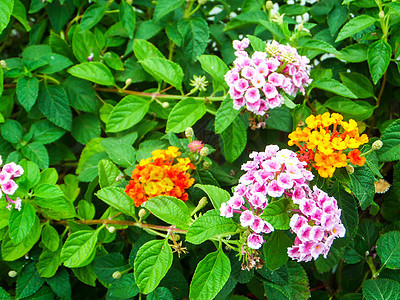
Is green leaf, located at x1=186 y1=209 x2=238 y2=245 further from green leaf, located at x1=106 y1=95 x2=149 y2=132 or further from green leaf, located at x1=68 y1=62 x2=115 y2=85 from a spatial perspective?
green leaf, located at x1=68 y1=62 x2=115 y2=85

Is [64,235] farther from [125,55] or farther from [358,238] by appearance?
[358,238]

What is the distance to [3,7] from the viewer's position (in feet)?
4.21

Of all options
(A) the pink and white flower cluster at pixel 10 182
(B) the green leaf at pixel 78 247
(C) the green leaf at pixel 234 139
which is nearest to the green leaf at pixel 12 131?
(A) the pink and white flower cluster at pixel 10 182

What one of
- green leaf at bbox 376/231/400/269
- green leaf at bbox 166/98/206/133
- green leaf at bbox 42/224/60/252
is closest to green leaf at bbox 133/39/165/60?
green leaf at bbox 166/98/206/133

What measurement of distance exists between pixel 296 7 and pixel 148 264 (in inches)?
39.3

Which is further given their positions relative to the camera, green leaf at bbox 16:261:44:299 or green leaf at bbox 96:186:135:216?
green leaf at bbox 16:261:44:299

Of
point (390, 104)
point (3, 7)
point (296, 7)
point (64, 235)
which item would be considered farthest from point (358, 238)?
point (3, 7)

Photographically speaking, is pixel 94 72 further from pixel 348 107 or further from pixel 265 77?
pixel 348 107

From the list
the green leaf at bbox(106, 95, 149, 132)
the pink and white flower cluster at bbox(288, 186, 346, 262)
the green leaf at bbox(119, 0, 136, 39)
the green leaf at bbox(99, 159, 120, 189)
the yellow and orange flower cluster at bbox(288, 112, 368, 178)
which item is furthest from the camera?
the green leaf at bbox(119, 0, 136, 39)

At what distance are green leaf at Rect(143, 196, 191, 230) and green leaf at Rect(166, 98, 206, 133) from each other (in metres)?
0.27

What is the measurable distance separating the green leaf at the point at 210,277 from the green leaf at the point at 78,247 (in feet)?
1.02

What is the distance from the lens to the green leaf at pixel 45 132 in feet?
4.66

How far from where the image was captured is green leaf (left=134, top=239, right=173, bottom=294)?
1043 mm

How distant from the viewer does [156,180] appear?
3.59ft
